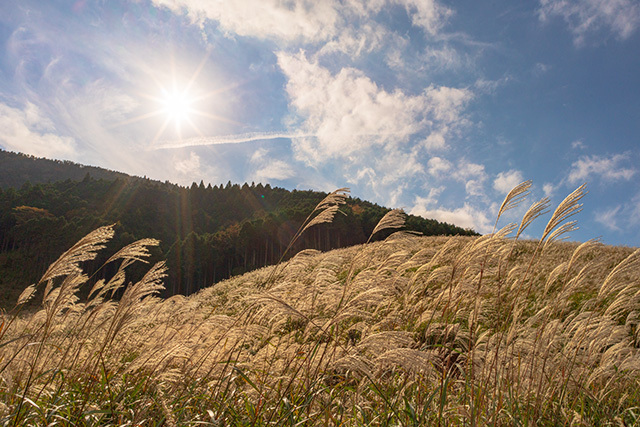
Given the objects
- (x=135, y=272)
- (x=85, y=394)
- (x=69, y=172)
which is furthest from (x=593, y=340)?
(x=69, y=172)

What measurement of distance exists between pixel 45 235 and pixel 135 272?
22.5 meters

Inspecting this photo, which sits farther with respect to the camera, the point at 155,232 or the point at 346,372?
the point at 155,232

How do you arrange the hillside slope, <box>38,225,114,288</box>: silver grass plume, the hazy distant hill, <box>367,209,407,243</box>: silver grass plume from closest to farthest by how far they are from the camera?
<box>38,225,114,288</box>: silver grass plume → the hillside slope → <box>367,209,407,243</box>: silver grass plume → the hazy distant hill

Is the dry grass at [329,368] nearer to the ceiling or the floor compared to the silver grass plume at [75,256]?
nearer to the floor

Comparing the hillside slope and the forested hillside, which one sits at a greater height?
the forested hillside

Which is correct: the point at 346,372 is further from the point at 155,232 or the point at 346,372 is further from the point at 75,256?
the point at 155,232

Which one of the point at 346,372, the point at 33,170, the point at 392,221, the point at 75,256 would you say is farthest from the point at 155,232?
the point at 33,170

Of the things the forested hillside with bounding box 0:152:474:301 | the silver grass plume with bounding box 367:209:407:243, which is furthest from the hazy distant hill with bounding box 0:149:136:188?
the silver grass plume with bounding box 367:209:407:243

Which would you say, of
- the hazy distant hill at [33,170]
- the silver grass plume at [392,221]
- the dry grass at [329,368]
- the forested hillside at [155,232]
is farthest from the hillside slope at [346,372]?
the hazy distant hill at [33,170]

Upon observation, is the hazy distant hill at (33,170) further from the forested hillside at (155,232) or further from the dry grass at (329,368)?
the dry grass at (329,368)

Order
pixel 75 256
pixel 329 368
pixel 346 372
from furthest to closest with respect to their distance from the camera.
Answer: pixel 346 372, pixel 75 256, pixel 329 368

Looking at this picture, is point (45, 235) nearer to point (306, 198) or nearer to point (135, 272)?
point (135, 272)

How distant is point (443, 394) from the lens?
104 inches

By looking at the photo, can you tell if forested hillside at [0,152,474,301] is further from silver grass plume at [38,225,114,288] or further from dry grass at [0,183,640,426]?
silver grass plume at [38,225,114,288]
